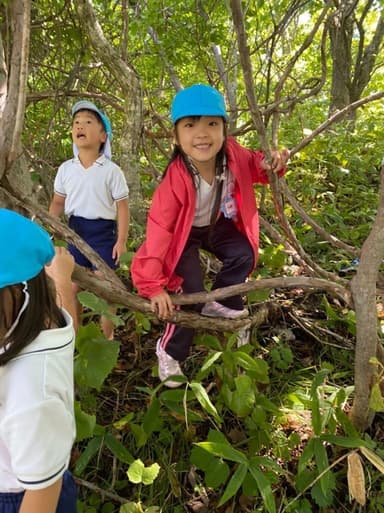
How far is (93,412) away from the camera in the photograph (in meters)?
1.89

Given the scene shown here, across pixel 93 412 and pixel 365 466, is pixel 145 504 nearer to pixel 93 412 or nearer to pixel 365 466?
pixel 93 412

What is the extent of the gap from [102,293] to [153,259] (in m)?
0.24

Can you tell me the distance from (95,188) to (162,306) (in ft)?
3.42

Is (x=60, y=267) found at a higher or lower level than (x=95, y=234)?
higher

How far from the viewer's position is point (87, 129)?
2412 millimetres

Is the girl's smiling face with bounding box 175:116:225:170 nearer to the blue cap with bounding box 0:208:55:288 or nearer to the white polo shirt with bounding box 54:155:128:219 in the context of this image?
the white polo shirt with bounding box 54:155:128:219

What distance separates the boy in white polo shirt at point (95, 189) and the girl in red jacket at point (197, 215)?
575 mm

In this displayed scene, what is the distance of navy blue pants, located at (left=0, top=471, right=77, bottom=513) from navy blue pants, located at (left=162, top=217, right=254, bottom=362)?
2.70 feet

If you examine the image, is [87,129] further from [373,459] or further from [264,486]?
[373,459]

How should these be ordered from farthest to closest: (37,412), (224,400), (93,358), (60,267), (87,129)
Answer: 1. (87,129)
2. (224,400)
3. (93,358)
4. (60,267)
5. (37,412)

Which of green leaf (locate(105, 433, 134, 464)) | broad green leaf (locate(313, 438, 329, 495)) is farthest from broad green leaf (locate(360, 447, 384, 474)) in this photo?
green leaf (locate(105, 433, 134, 464))

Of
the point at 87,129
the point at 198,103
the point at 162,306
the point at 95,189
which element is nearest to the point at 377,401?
the point at 162,306

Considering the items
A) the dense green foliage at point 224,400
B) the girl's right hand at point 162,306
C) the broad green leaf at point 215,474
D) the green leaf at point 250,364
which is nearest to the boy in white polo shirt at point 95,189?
the dense green foliage at point 224,400

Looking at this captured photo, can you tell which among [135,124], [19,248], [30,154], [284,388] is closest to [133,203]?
[135,124]
